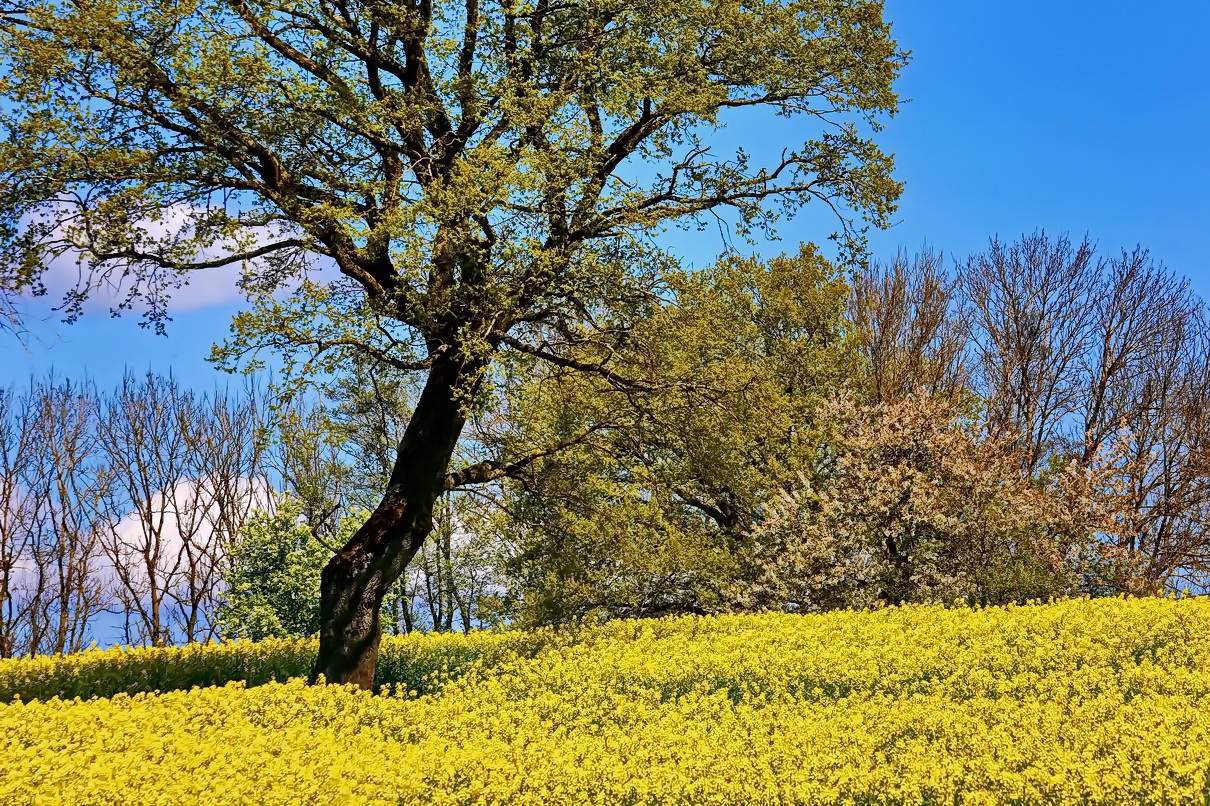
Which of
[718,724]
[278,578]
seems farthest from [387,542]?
[278,578]

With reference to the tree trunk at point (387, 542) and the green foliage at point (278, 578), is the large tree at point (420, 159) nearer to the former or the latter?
the tree trunk at point (387, 542)

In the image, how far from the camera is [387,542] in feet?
44.4

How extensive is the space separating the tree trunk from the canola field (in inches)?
39.1

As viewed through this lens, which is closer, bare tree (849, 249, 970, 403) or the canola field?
the canola field

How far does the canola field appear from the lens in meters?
6.70

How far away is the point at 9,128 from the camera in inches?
479

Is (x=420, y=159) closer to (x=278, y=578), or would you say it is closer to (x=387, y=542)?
(x=387, y=542)

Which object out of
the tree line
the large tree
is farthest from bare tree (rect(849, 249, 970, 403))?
the large tree

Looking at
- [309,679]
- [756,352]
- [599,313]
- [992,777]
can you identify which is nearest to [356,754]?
[992,777]

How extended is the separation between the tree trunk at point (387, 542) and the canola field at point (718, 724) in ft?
3.26

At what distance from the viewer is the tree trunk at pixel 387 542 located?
43.3ft

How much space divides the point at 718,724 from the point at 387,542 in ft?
21.0

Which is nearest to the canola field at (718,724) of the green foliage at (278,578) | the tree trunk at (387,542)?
the tree trunk at (387,542)

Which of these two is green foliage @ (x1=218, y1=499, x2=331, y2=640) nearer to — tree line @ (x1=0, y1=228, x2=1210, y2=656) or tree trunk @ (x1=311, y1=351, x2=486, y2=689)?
tree line @ (x1=0, y1=228, x2=1210, y2=656)
